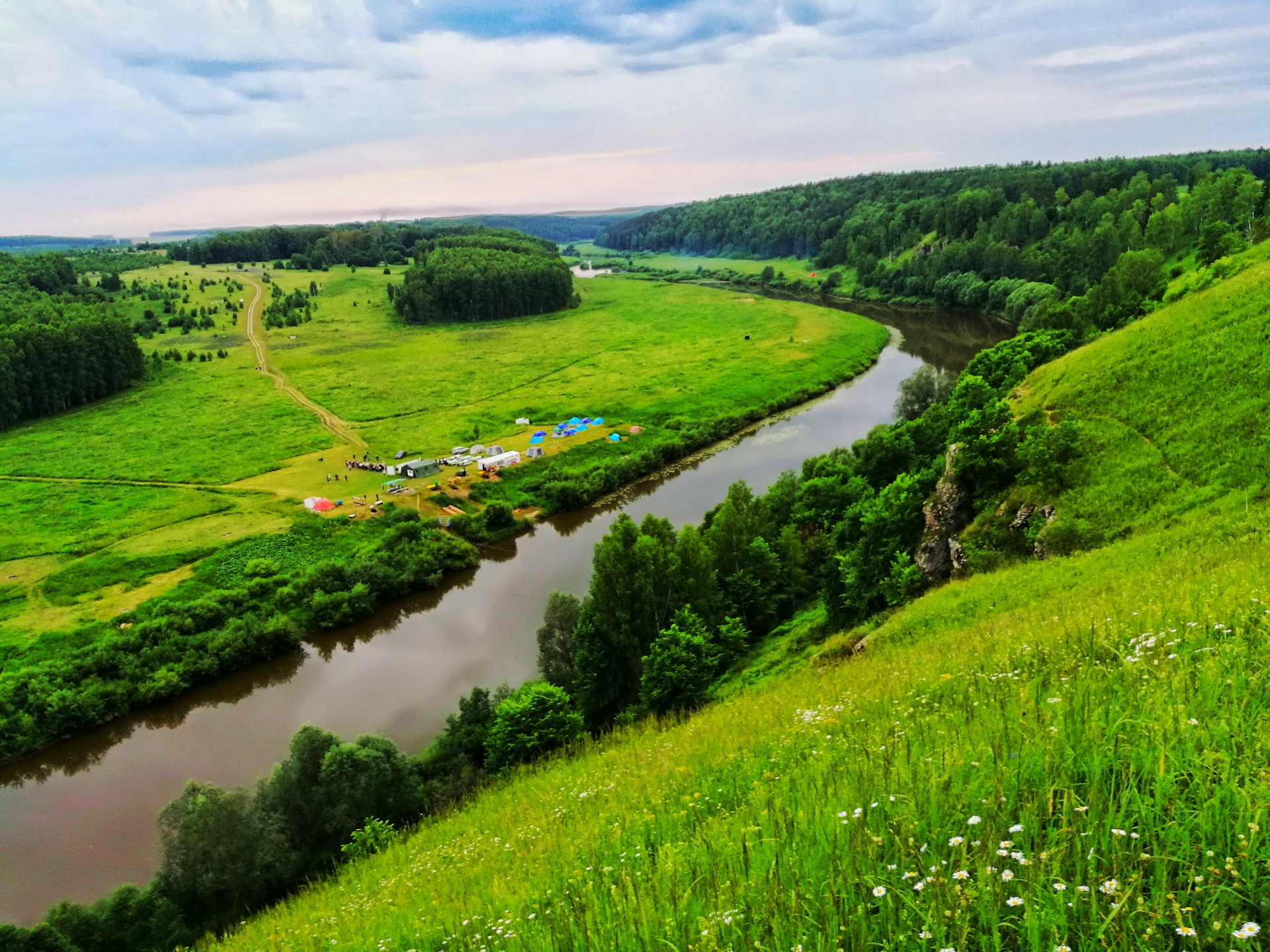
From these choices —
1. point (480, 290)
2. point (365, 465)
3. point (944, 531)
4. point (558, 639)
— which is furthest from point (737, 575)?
point (480, 290)

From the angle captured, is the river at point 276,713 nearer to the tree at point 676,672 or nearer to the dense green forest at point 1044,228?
the tree at point 676,672

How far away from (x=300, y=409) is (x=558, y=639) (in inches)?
2505

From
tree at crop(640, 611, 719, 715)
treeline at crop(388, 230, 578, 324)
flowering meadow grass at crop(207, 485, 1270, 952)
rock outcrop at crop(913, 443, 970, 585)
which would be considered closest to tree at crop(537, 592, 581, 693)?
tree at crop(640, 611, 719, 715)

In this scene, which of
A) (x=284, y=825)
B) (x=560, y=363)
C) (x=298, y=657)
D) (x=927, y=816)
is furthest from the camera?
(x=560, y=363)

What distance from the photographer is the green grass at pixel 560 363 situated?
76.3 meters

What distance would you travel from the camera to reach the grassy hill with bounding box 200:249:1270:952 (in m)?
3.57

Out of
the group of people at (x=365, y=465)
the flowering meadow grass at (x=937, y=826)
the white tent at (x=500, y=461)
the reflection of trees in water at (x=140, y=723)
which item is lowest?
the reflection of trees in water at (x=140, y=723)

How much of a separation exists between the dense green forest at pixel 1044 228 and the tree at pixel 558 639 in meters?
63.9

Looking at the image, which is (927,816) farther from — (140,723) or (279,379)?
(279,379)

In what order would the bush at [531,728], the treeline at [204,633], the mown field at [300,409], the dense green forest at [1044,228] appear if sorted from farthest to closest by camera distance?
the dense green forest at [1044,228] < the mown field at [300,409] < the treeline at [204,633] < the bush at [531,728]

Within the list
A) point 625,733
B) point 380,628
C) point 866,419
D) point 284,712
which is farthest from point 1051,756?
point 866,419

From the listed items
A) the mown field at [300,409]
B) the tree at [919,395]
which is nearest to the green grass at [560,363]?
the mown field at [300,409]

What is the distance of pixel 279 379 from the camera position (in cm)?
9488

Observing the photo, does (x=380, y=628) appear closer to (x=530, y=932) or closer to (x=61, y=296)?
(x=530, y=932)
